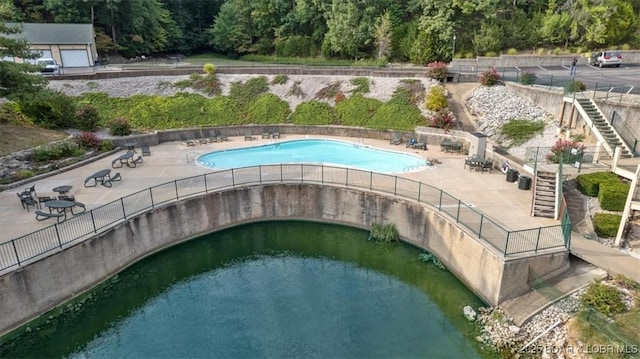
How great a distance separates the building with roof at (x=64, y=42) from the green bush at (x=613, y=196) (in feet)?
176

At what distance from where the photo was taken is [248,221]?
2012 centimetres

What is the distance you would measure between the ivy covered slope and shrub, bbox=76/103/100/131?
1.11m

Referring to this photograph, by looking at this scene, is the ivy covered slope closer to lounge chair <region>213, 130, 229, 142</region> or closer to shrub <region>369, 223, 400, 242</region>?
lounge chair <region>213, 130, 229, 142</region>

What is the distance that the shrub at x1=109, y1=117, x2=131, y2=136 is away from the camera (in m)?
26.2

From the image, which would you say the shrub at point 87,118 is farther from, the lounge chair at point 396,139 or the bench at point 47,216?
the lounge chair at point 396,139

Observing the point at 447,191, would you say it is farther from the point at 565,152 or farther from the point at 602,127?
the point at 602,127

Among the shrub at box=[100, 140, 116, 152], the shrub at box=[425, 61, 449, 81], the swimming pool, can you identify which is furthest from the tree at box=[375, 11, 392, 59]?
the shrub at box=[100, 140, 116, 152]

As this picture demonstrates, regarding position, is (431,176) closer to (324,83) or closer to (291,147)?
(291,147)

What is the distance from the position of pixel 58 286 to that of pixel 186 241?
5.59 meters

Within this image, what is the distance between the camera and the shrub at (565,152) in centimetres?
1847

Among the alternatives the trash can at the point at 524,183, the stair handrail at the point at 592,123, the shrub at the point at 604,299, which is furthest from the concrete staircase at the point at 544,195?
the stair handrail at the point at 592,123

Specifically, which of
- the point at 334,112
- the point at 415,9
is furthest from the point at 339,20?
the point at 334,112

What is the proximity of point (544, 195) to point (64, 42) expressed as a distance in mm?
52367

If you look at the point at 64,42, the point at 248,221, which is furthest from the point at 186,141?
the point at 64,42
